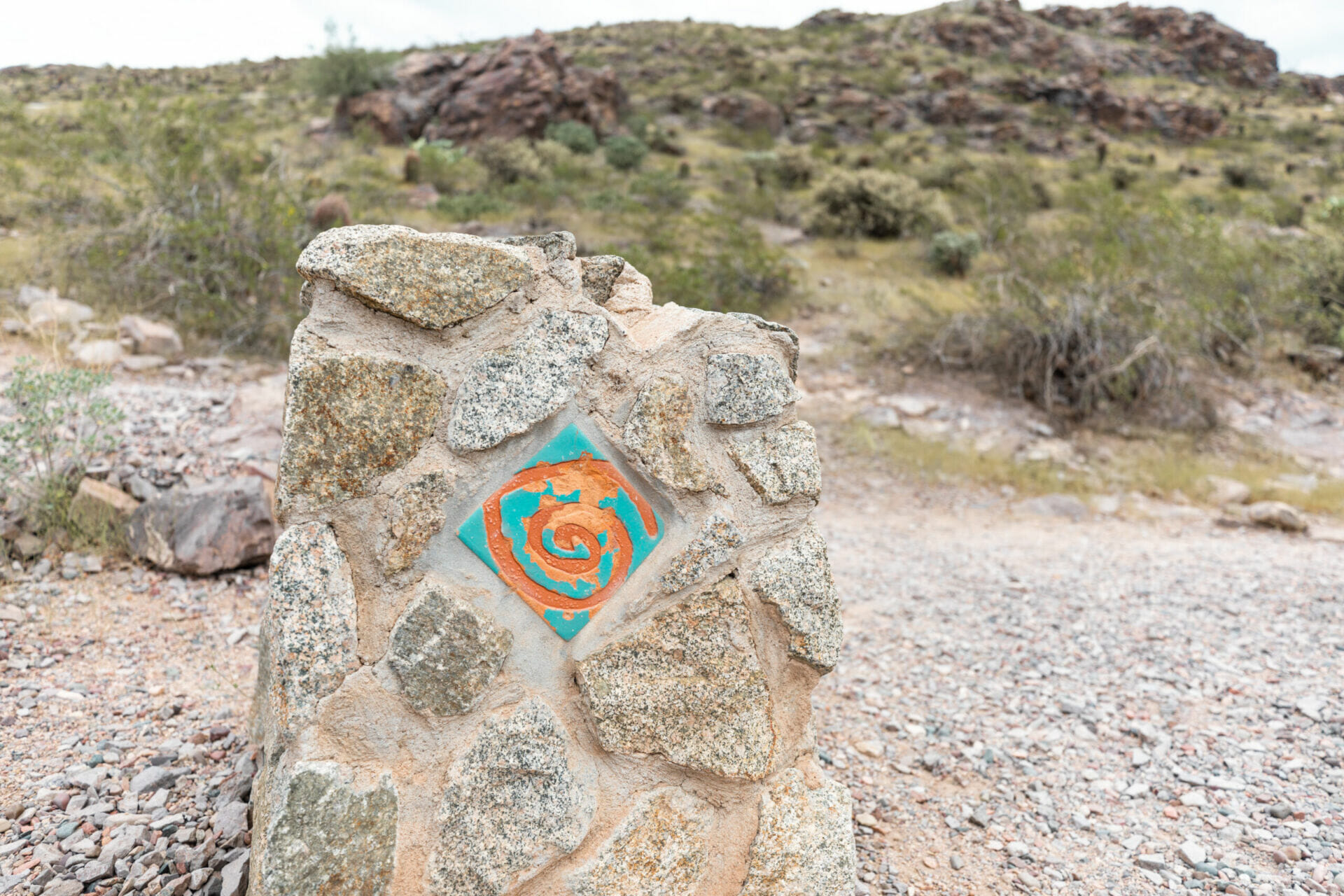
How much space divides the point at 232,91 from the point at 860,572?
79.1ft

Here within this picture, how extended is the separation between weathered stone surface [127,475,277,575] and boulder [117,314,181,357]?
2.66 metres

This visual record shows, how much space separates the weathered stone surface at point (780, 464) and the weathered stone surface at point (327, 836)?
3.36 ft

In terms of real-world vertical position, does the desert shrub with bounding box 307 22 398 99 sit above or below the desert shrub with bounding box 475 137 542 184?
above

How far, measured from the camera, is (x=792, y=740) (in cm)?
191

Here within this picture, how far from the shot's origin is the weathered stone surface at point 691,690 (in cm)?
173

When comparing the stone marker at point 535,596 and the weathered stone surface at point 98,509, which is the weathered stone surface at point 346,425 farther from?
the weathered stone surface at point 98,509

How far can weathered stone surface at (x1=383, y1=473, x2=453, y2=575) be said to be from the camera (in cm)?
162

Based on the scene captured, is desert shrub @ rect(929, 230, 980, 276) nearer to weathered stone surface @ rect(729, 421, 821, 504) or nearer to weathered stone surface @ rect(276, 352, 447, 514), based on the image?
weathered stone surface @ rect(729, 421, 821, 504)

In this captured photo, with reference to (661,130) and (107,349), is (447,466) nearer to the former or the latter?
(107,349)

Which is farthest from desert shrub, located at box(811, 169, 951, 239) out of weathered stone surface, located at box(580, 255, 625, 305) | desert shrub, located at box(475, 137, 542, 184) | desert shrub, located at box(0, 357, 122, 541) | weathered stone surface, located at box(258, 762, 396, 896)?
weathered stone surface, located at box(258, 762, 396, 896)

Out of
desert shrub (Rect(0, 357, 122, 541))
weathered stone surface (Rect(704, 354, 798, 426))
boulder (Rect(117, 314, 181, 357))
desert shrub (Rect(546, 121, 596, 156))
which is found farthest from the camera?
desert shrub (Rect(546, 121, 596, 156))

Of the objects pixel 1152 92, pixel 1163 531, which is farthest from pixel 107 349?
pixel 1152 92

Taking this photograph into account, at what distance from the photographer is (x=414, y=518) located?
163cm

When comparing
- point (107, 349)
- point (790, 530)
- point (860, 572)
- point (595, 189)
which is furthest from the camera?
point (595, 189)
